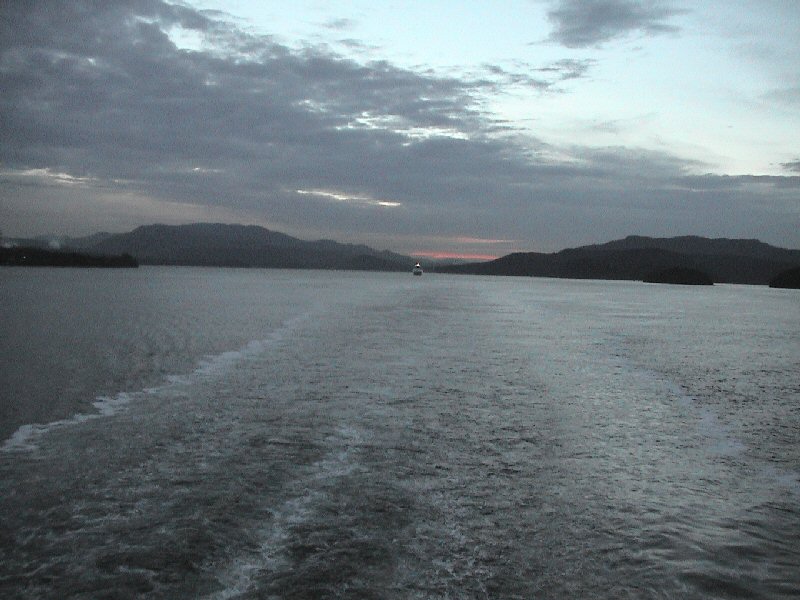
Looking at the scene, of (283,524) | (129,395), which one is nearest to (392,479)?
(283,524)

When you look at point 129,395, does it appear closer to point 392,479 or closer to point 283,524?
point 392,479

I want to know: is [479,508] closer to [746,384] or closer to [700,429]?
[700,429]

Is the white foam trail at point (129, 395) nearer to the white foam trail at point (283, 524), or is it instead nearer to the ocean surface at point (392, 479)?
the ocean surface at point (392, 479)

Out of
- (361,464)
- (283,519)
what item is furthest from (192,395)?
(283,519)

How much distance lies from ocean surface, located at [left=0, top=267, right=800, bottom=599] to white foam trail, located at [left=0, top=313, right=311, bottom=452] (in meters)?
0.10

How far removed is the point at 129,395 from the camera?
14961 mm

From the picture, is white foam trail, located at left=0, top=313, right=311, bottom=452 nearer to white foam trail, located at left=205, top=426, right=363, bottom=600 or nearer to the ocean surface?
the ocean surface

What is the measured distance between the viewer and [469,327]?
35.0 meters

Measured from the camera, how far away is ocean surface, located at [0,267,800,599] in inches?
247

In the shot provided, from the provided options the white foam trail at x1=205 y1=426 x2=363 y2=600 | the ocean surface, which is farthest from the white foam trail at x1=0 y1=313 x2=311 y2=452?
the white foam trail at x1=205 y1=426 x2=363 y2=600

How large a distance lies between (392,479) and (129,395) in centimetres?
872

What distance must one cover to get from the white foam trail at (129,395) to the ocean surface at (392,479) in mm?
97

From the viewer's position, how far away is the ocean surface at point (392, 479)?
6.28 metres

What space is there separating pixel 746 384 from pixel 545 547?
14660 mm
